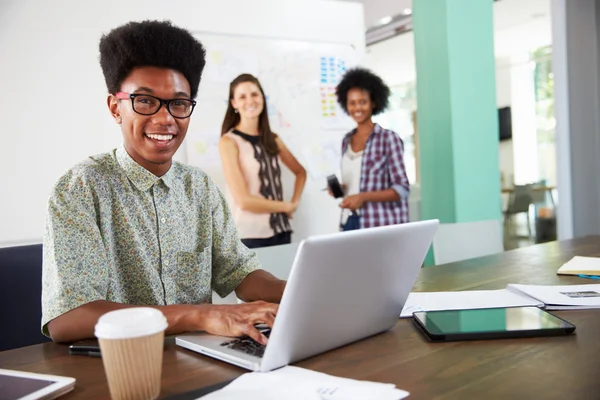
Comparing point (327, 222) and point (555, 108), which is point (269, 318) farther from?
point (555, 108)

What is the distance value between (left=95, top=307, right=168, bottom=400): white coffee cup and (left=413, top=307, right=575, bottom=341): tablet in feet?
1.73

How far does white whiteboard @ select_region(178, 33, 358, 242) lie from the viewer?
3.26 metres

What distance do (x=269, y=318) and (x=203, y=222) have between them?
1.97 ft

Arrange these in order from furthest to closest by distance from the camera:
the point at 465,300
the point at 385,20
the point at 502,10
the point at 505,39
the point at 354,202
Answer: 1. the point at 505,39
2. the point at 502,10
3. the point at 385,20
4. the point at 354,202
5. the point at 465,300

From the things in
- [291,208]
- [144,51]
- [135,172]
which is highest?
[144,51]

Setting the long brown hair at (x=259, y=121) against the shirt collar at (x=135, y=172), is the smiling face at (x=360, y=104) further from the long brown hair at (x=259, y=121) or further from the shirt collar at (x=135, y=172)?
the shirt collar at (x=135, y=172)

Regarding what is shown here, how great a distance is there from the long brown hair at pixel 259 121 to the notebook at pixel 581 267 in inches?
78.0

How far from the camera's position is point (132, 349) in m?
0.69

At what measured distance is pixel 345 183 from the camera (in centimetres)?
377

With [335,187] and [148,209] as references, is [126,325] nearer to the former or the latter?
[148,209]

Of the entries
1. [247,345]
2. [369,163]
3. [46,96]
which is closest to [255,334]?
[247,345]

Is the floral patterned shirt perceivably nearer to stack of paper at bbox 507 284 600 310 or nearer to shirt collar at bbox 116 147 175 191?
shirt collar at bbox 116 147 175 191

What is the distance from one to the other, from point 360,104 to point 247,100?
2.72ft

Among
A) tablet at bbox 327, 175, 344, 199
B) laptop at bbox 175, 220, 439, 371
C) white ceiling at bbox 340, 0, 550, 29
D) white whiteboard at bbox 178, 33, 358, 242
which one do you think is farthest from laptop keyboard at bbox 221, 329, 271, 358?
white ceiling at bbox 340, 0, 550, 29
